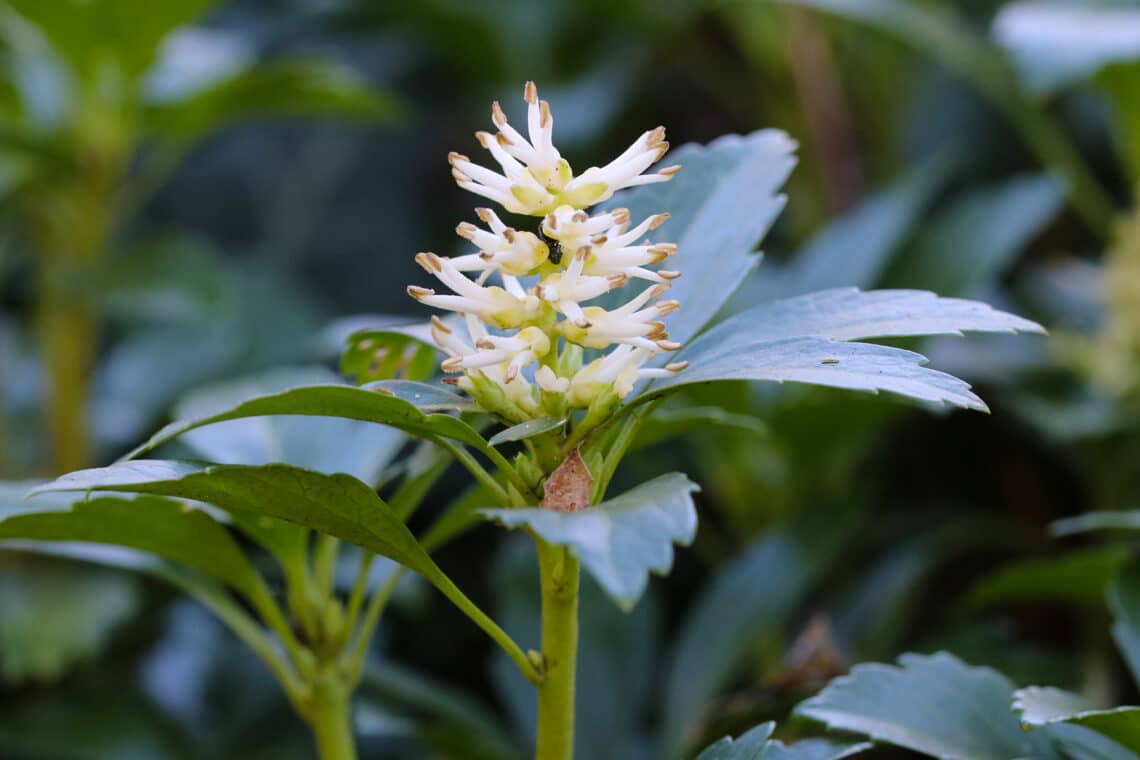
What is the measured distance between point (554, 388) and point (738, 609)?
1.42 feet

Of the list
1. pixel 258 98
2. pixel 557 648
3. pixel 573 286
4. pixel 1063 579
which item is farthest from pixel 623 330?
pixel 258 98

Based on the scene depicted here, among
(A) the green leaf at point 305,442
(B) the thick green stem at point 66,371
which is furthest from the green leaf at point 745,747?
(B) the thick green stem at point 66,371

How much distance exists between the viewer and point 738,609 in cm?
79

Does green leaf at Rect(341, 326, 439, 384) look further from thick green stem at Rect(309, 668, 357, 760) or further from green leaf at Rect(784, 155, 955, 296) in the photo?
green leaf at Rect(784, 155, 955, 296)

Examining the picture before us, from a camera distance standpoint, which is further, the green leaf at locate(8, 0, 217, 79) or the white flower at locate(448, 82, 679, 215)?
the green leaf at locate(8, 0, 217, 79)

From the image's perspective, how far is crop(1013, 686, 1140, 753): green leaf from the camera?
0.41 metres

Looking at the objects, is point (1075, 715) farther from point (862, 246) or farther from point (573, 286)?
point (862, 246)

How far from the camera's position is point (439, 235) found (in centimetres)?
141

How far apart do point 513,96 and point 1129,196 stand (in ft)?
2.26

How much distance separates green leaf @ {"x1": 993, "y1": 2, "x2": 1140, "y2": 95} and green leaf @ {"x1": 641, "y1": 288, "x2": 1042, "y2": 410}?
458 mm

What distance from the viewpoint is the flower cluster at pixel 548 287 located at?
0.39m

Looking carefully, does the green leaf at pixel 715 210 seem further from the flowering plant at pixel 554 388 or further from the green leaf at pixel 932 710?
the green leaf at pixel 932 710

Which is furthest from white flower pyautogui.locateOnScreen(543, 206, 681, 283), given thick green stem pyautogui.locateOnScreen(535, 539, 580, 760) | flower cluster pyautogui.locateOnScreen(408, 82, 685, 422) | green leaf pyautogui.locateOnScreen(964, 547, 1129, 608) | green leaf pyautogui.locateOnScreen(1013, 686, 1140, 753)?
green leaf pyautogui.locateOnScreen(964, 547, 1129, 608)

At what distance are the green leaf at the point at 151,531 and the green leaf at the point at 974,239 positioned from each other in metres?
0.60
